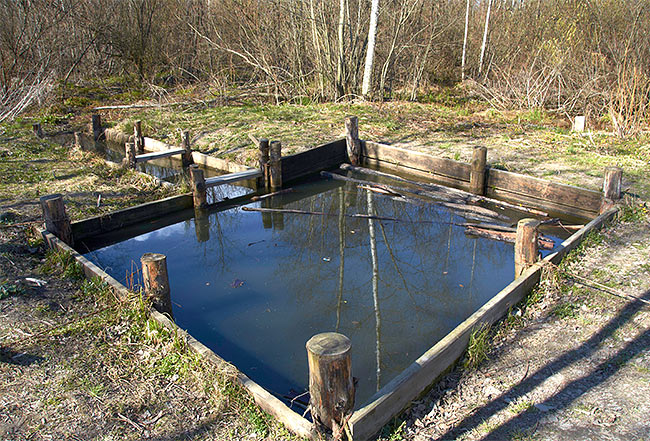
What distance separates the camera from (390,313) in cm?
556

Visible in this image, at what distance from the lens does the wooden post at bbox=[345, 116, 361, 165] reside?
33.9 feet

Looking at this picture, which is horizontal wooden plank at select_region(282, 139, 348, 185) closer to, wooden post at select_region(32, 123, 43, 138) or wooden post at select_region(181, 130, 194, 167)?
wooden post at select_region(181, 130, 194, 167)

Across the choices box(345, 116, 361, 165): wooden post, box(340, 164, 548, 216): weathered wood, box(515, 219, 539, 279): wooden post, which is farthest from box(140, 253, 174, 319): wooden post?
box(345, 116, 361, 165): wooden post

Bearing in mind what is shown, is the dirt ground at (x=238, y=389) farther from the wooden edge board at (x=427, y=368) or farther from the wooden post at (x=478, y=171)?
the wooden post at (x=478, y=171)

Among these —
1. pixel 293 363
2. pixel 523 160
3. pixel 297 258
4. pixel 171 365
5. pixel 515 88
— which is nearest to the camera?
pixel 171 365

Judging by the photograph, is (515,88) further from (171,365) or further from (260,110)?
(171,365)

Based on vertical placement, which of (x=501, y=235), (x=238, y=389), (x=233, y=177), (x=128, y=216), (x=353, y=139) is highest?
(x=353, y=139)

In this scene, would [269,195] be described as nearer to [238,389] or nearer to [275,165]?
[275,165]

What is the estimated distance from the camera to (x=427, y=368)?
4.00 meters

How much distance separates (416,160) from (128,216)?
17.4 feet

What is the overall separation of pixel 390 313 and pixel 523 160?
5.56m

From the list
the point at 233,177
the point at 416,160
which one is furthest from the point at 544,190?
the point at 233,177

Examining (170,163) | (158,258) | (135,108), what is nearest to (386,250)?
(158,258)

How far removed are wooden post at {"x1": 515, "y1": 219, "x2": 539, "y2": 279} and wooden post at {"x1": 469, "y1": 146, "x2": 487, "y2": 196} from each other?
3.32m
